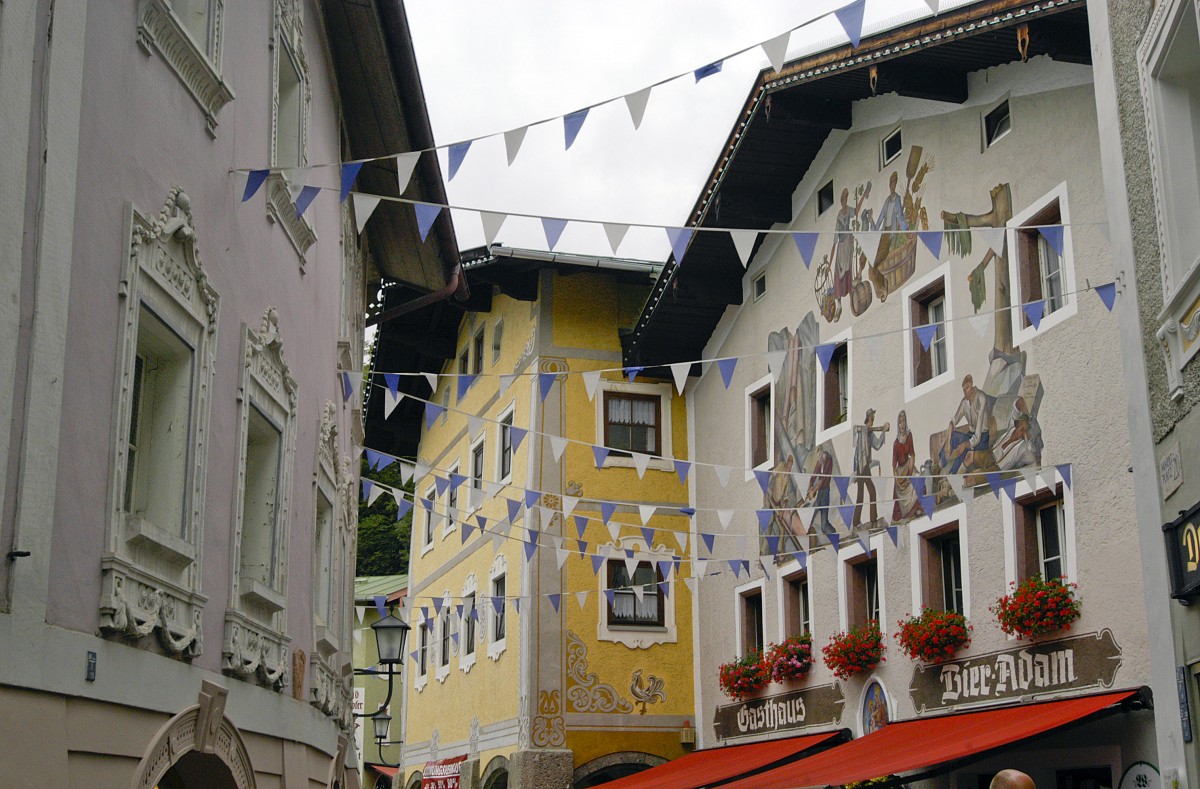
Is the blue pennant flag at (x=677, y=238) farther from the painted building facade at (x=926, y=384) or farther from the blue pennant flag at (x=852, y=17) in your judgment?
the blue pennant flag at (x=852, y=17)

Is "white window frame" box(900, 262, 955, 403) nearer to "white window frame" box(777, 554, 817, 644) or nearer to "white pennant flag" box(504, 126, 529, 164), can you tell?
"white window frame" box(777, 554, 817, 644)

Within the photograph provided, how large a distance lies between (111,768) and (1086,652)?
8.63 m

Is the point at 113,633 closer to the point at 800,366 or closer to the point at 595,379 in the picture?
the point at 595,379

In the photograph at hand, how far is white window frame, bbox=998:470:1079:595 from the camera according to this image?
484 inches

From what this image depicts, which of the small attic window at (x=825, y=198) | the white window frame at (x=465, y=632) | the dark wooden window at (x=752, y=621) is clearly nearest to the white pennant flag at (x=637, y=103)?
the small attic window at (x=825, y=198)

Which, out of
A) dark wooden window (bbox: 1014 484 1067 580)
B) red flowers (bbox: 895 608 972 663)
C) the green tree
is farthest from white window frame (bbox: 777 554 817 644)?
the green tree

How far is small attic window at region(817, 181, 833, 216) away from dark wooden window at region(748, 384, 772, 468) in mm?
2657

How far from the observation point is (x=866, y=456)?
16297mm

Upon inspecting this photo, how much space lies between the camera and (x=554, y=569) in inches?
865

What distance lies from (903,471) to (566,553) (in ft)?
19.1

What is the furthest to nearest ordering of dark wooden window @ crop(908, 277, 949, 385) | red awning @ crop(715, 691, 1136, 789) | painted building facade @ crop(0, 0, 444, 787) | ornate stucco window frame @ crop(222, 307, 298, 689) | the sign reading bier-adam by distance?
dark wooden window @ crop(908, 277, 949, 385) → the sign reading bier-adam → red awning @ crop(715, 691, 1136, 789) → ornate stucco window frame @ crop(222, 307, 298, 689) → painted building facade @ crop(0, 0, 444, 787)

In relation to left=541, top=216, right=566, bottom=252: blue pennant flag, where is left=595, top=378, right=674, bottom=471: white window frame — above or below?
above

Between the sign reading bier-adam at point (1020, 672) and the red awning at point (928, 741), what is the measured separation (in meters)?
0.18

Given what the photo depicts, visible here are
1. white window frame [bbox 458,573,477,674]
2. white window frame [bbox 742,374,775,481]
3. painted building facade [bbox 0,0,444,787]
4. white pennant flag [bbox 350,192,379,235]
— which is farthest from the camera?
white window frame [bbox 458,573,477,674]
